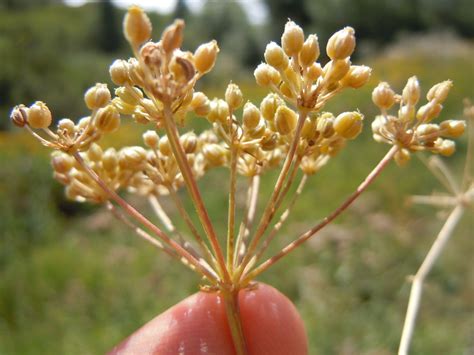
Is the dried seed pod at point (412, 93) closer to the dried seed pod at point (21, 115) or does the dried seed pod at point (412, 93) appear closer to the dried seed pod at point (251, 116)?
the dried seed pod at point (251, 116)

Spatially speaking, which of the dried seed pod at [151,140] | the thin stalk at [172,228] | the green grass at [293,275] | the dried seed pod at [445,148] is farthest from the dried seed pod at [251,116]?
the green grass at [293,275]

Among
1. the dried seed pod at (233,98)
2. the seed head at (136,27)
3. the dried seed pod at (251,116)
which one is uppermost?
the seed head at (136,27)

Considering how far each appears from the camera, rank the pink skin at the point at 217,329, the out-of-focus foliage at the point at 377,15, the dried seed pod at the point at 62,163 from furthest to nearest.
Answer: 1. the out-of-focus foliage at the point at 377,15
2. the pink skin at the point at 217,329
3. the dried seed pod at the point at 62,163

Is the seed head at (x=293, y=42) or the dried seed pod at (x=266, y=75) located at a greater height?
the seed head at (x=293, y=42)

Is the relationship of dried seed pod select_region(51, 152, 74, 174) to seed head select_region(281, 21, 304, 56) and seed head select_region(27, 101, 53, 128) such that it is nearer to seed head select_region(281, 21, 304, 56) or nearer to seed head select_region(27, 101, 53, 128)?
seed head select_region(27, 101, 53, 128)

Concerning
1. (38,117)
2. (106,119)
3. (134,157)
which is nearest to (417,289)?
(134,157)

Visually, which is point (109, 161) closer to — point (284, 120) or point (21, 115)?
point (21, 115)

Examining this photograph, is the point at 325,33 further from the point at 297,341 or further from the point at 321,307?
the point at 297,341

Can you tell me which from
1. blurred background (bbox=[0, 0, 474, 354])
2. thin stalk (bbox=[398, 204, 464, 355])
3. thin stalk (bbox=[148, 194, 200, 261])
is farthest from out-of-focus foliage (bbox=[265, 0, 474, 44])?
thin stalk (bbox=[148, 194, 200, 261])
